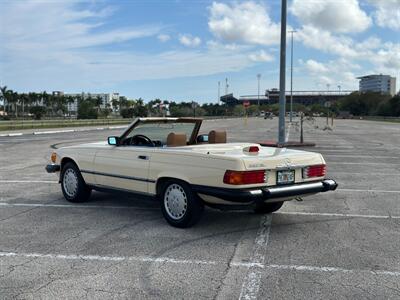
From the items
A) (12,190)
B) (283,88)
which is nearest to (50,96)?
(283,88)

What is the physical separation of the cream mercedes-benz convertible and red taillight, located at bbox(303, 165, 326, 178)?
14mm

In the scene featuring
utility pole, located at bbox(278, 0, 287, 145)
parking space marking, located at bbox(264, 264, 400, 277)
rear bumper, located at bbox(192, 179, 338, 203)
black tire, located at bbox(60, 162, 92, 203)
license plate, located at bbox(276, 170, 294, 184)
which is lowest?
parking space marking, located at bbox(264, 264, 400, 277)

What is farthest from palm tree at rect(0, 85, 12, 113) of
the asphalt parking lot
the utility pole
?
the asphalt parking lot

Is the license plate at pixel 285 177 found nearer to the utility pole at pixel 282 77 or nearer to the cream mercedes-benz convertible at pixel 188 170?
the cream mercedes-benz convertible at pixel 188 170

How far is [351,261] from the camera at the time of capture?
487cm

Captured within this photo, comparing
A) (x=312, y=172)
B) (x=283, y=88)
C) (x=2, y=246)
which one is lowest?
(x=2, y=246)

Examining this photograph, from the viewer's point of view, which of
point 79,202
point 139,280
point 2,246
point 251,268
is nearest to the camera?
point 139,280

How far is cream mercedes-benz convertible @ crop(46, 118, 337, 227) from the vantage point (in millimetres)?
5574

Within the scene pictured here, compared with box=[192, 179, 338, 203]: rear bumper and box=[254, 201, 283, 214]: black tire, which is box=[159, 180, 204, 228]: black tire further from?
box=[254, 201, 283, 214]: black tire

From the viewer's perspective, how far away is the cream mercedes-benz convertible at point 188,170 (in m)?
5.57

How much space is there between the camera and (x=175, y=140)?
670 cm

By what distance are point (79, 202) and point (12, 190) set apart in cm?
209

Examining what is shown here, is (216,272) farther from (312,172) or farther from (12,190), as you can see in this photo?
(12,190)

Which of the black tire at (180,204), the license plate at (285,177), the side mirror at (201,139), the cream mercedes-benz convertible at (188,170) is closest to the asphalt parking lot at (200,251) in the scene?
the black tire at (180,204)
